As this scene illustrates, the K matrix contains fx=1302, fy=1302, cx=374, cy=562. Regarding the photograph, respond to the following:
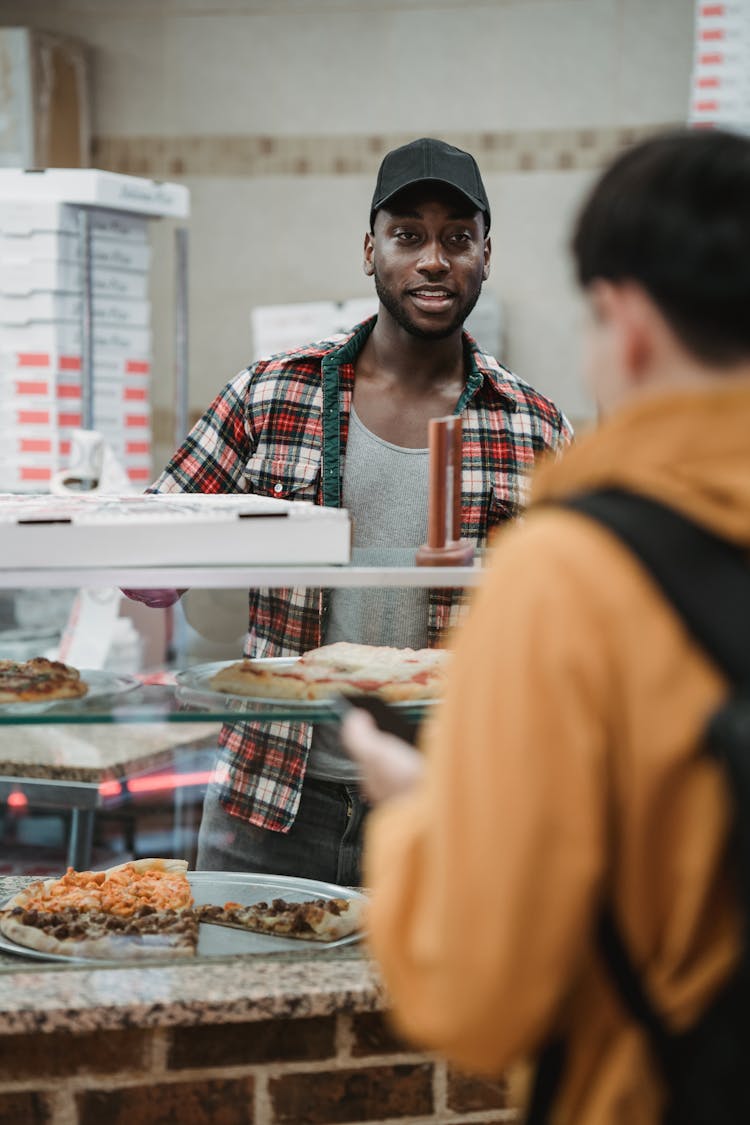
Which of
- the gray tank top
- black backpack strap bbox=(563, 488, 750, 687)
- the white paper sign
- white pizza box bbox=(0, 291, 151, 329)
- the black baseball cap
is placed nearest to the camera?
black backpack strap bbox=(563, 488, 750, 687)

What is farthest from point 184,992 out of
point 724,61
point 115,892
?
point 724,61

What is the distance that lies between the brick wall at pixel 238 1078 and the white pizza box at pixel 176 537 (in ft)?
1.93

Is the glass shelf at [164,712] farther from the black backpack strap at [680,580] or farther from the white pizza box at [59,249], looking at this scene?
the white pizza box at [59,249]

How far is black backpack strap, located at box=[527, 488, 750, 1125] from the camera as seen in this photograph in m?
0.90

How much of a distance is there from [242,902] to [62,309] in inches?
110

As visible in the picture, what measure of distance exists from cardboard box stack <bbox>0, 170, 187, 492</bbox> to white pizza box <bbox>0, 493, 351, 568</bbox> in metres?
2.72

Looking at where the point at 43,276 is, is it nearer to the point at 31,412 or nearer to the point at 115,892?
the point at 31,412

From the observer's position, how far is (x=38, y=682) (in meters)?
1.67

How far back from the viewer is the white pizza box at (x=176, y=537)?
1573 millimetres

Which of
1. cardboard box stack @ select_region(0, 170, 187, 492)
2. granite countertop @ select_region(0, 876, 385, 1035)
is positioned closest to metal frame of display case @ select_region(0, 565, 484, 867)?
granite countertop @ select_region(0, 876, 385, 1035)

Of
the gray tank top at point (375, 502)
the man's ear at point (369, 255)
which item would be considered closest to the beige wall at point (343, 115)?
the man's ear at point (369, 255)

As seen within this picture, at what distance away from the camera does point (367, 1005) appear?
5.38 feet

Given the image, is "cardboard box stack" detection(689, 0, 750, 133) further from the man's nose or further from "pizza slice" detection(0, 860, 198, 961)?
"pizza slice" detection(0, 860, 198, 961)

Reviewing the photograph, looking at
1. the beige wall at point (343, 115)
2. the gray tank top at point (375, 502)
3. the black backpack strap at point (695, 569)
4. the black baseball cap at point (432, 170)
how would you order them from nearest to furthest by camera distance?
the black backpack strap at point (695, 569) → the gray tank top at point (375, 502) → the black baseball cap at point (432, 170) → the beige wall at point (343, 115)
